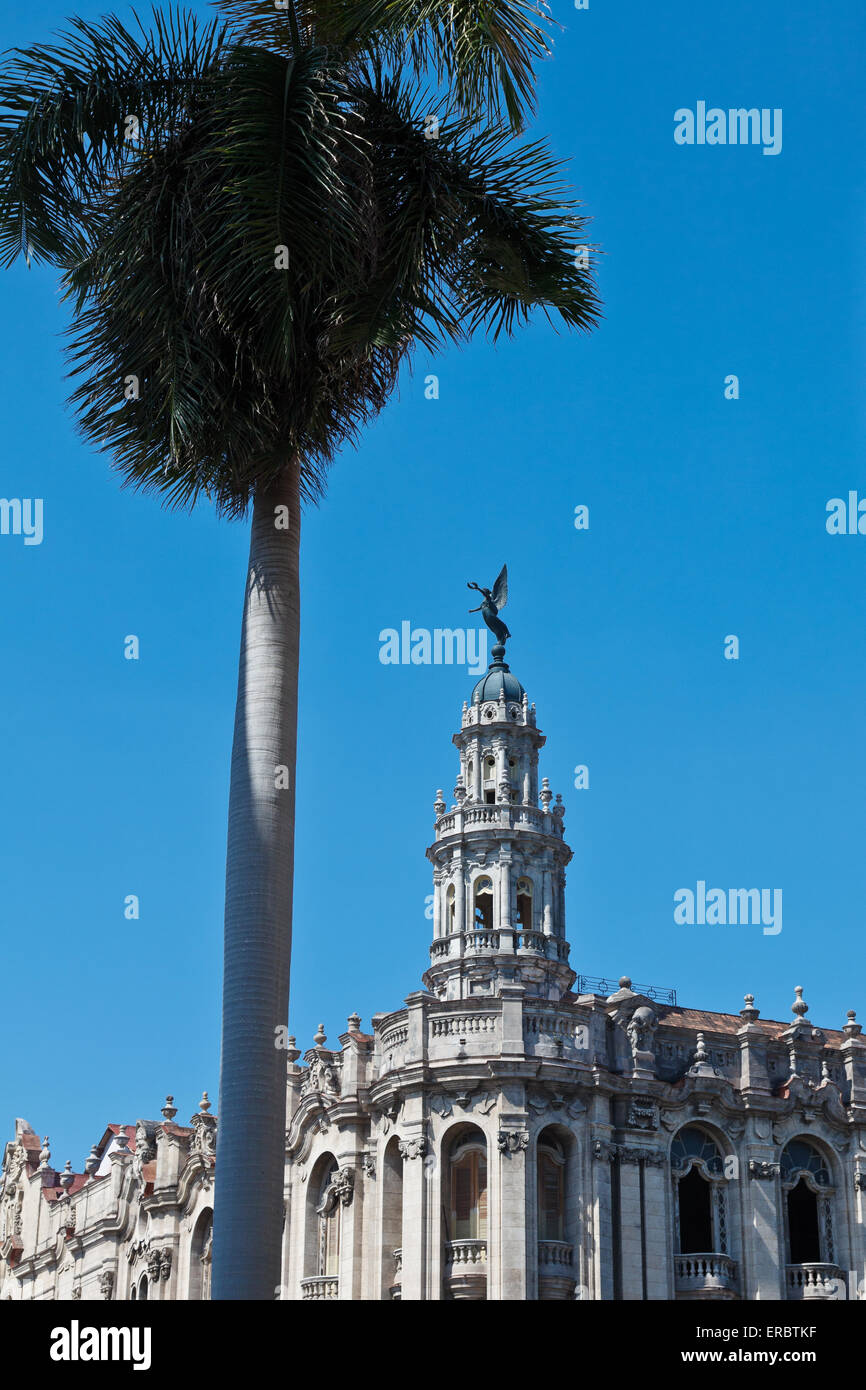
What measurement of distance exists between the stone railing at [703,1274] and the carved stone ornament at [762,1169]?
2.53m

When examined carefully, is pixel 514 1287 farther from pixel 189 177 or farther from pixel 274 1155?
pixel 189 177


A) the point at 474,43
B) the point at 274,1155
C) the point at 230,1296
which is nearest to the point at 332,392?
the point at 474,43

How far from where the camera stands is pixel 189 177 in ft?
51.9

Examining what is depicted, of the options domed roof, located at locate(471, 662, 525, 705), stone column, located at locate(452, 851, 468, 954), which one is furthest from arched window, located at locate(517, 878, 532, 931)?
domed roof, located at locate(471, 662, 525, 705)

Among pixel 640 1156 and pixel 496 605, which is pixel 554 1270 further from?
pixel 496 605

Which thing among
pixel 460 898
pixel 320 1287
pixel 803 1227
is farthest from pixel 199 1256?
pixel 803 1227

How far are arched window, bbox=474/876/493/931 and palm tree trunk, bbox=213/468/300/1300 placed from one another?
144 feet

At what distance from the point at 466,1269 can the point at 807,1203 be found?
11.4 m

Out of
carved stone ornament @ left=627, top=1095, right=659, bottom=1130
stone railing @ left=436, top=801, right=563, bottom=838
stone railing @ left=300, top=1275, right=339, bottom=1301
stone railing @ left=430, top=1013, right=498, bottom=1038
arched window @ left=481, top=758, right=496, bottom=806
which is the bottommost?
stone railing @ left=300, top=1275, right=339, bottom=1301

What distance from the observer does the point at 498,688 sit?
62.6m

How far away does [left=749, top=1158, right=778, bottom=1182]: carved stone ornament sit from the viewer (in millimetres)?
46031

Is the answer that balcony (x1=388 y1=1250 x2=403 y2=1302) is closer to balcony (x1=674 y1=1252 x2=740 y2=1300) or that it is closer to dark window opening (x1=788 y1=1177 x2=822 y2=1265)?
balcony (x1=674 y1=1252 x2=740 y2=1300)

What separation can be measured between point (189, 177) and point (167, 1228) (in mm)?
48920
